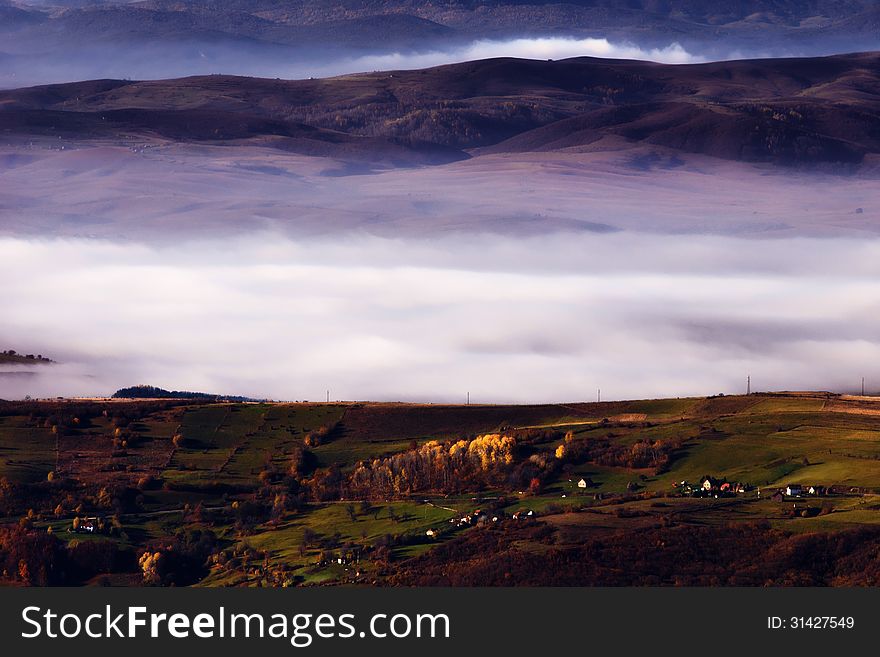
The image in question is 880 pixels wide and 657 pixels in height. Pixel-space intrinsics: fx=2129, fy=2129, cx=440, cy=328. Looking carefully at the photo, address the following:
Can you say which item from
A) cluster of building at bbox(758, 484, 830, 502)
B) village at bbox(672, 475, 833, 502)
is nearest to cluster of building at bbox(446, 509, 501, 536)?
village at bbox(672, 475, 833, 502)

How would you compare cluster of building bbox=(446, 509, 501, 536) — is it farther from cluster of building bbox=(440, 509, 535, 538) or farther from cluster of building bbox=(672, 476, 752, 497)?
cluster of building bbox=(672, 476, 752, 497)

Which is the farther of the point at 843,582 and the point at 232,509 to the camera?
the point at 232,509

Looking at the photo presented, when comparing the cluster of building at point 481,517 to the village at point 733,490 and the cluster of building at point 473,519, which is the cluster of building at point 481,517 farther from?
the village at point 733,490

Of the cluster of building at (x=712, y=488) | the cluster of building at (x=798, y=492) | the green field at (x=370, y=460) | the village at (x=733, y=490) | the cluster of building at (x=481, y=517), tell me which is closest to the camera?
the green field at (x=370, y=460)

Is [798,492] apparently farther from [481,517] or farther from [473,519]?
[473,519]

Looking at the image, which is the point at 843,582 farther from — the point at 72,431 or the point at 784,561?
the point at 72,431

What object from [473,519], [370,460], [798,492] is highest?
[370,460]

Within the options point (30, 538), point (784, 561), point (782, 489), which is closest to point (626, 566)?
point (784, 561)

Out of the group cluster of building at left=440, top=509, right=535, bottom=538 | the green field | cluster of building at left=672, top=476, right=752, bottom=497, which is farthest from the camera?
cluster of building at left=672, top=476, right=752, bottom=497

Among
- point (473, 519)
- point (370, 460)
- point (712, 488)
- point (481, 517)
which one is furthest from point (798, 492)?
point (370, 460)

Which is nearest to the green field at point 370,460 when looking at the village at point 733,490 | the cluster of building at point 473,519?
the village at point 733,490

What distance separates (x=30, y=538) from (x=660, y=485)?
1077 inches

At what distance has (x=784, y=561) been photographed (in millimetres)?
72938

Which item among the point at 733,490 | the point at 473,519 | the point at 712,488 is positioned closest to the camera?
the point at 473,519
